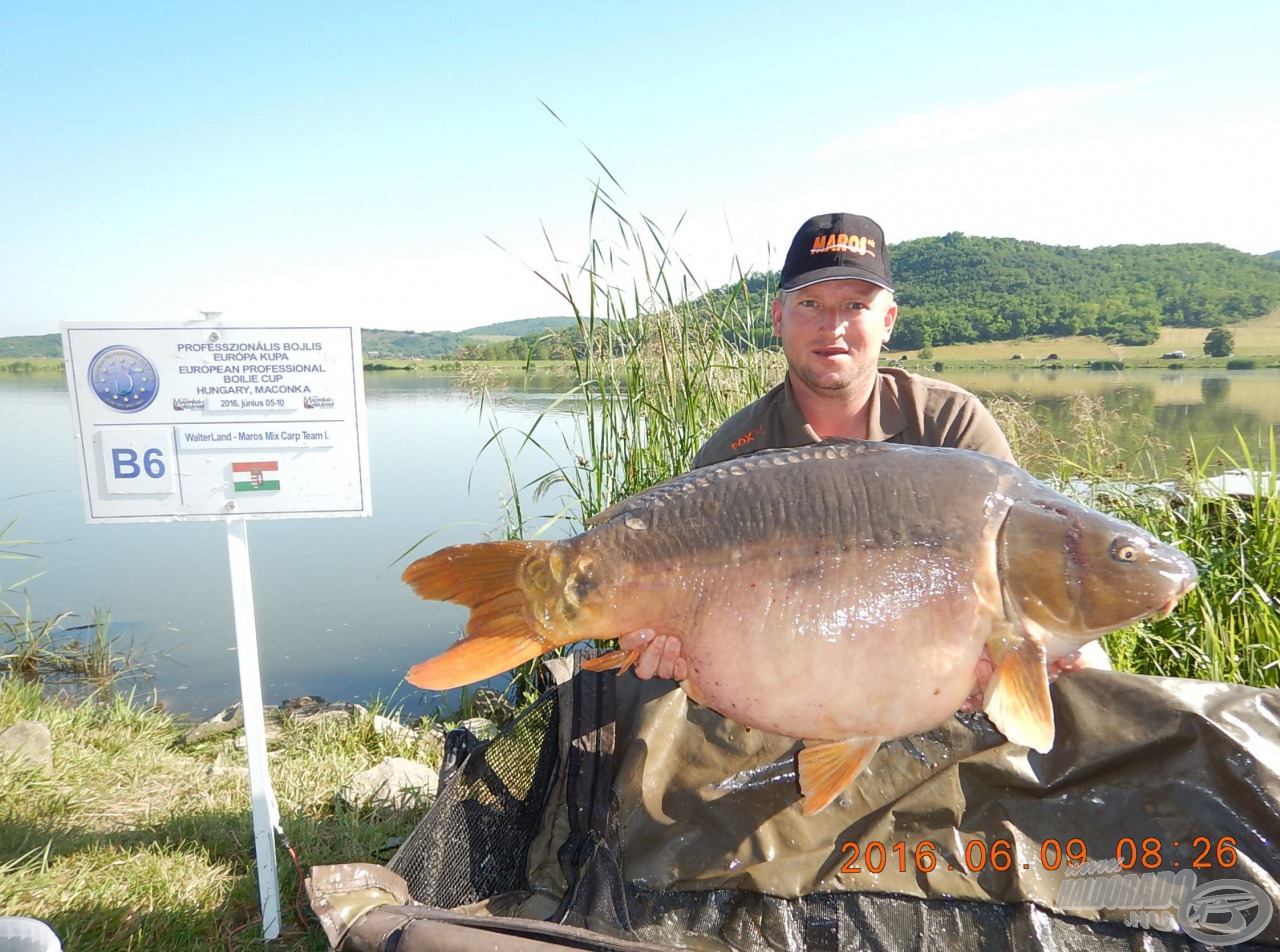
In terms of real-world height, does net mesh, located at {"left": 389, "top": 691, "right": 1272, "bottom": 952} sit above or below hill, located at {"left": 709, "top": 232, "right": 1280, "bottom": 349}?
below

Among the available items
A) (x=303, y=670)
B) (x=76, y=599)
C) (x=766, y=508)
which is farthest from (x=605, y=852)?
(x=76, y=599)

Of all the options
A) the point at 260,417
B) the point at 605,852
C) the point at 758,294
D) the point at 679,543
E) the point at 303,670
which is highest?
the point at 758,294

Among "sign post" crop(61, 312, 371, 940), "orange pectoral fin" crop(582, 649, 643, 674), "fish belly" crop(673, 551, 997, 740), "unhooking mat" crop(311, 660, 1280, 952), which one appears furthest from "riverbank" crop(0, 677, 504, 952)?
"fish belly" crop(673, 551, 997, 740)

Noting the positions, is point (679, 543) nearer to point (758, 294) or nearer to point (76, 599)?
point (758, 294)

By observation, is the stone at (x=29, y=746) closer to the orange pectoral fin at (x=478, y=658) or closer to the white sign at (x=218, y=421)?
the white sign at (x=218, y=421)

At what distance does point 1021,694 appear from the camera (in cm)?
126

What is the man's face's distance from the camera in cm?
216

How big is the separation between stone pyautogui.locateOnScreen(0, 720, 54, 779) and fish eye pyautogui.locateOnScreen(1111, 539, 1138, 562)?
2.74 meters

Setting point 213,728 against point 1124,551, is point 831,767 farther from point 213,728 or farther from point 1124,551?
point 213,728

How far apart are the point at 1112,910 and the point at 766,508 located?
40.4 inches

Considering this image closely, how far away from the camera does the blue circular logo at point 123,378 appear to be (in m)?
1.69

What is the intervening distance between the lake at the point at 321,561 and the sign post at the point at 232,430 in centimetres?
135

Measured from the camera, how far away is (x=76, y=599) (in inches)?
215

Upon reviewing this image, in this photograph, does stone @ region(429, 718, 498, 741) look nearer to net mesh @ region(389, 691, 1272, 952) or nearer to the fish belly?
net mesh @ region(389, 691, 1272, 952)
